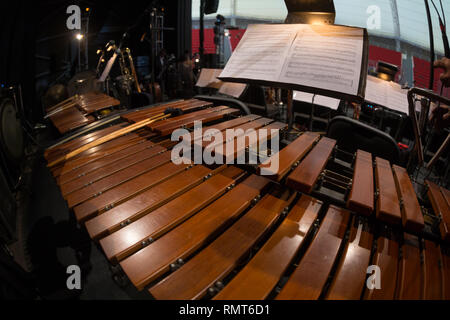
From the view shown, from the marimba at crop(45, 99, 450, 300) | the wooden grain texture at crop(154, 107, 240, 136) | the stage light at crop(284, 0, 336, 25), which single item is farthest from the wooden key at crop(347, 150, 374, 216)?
the wooden grain texture at crop(154, 107, 240, 136)

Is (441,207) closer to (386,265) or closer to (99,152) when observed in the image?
(386,265)

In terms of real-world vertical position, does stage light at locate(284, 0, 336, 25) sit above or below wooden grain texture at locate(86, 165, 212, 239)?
above

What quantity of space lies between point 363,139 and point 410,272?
1.83 metres

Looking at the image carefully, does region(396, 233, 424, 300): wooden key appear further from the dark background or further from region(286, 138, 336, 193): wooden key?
the dark background

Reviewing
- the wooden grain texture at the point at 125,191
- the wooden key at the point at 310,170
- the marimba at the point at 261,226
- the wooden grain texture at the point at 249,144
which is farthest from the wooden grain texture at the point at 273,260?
the wooden grain texture at the point at 125,191

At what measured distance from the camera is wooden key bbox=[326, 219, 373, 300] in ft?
2.89

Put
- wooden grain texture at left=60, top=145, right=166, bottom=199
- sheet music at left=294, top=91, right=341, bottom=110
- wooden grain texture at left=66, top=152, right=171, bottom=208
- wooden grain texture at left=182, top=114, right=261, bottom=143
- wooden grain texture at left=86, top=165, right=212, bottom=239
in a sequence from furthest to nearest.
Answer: sheet music at left=294, top=91, right=341, bottom=110, wooden grain texture at left=182, top=114, right=261, bottom=143, wooden grain texture at left=60, top=145, right=166, bottom=199, wooden grain texture at left=66, top=152, right=171, bottom=208, wooden grain texture at left=86, top=165, right=212, bottom=239

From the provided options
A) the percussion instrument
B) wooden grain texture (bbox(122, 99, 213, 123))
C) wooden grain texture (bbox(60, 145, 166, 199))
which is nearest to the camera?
wooden grain texture (bbox(60, 145, 166, 199))

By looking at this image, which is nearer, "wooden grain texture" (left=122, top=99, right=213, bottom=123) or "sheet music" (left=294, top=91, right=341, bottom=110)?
"wooden grain texture" (left=122, top=99, right=213, bottom=123)

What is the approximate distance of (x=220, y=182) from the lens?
1468 millimetres

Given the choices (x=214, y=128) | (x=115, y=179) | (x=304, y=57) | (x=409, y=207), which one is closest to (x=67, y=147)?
Answer: (x=115, y=179)

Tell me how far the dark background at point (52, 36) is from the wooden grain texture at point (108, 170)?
11.4 ft
